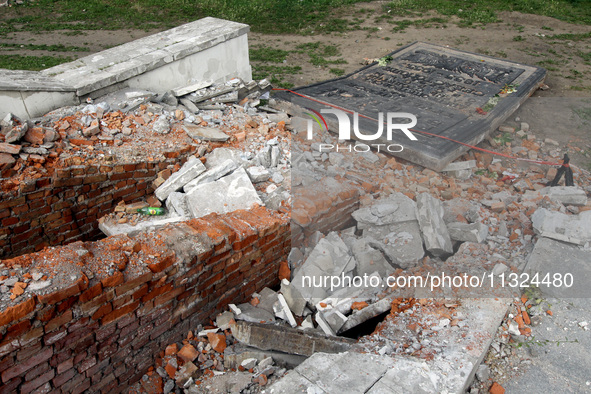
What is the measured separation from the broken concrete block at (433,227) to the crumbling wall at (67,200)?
2.87m

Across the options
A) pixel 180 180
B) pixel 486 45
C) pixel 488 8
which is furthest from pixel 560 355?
pixel 488 8

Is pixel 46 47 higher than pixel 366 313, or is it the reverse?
pixel 46 47

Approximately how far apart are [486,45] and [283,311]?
357 inches

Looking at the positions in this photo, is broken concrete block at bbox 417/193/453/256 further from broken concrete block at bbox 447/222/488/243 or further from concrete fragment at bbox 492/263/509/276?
concrete fragment at bbox 492/263/509/276

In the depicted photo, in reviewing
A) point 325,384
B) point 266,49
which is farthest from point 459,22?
point 325,384

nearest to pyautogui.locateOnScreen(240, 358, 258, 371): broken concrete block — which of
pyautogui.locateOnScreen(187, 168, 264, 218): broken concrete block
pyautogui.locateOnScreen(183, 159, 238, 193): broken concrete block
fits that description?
pyautogui.locateOnScreen(187, 168, 264, 218): broken concrete block

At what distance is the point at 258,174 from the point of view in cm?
503

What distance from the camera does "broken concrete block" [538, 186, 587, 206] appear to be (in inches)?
197

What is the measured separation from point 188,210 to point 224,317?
1281mm

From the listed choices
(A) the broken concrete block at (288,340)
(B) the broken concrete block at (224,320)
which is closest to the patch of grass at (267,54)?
(B) the broken concrete block at (224,320)

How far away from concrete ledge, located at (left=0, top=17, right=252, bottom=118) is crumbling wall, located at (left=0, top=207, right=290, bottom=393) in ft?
9.60

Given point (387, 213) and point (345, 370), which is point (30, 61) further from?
point (345, 370)

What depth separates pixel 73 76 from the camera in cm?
604

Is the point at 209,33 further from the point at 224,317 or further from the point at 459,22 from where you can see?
the point at 459,22
